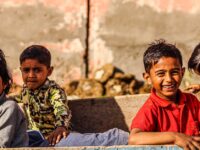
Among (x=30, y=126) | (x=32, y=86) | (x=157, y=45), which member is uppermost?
(x=157, y=45)

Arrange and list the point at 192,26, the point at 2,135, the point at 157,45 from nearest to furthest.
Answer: the point at 2,135 < the point at 157,45 < the point at 192,26

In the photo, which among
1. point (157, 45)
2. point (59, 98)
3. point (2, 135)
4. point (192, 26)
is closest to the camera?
point (2, 135)

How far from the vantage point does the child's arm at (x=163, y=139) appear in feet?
9.83

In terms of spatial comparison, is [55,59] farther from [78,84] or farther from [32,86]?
[32,86]

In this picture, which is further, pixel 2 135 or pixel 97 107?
pixel 97 107

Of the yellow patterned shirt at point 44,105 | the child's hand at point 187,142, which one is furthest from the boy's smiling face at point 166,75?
the yellow patterned shirt at point 44,105

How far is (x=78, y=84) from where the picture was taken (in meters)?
7.09

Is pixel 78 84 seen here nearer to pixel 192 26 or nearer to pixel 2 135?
pixel 192 26

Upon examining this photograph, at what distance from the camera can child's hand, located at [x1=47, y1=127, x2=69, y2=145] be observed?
12.7 ft

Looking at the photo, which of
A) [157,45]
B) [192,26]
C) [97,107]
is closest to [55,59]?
[192,26]

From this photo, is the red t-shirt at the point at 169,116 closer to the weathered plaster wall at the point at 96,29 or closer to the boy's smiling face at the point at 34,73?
the boy's smiling face at the point at 34,73

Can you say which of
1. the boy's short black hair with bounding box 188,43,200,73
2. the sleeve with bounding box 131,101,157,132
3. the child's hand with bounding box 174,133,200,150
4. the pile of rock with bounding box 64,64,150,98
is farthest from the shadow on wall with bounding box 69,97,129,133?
the pile of rock with bounding box 64,64,150,98

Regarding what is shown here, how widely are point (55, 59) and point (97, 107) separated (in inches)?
110

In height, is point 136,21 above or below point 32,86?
above
